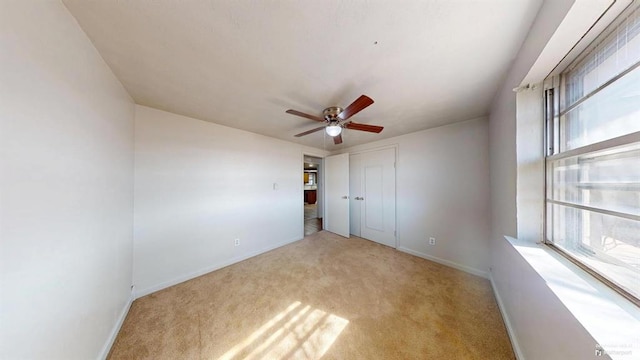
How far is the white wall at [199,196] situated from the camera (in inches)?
80.5

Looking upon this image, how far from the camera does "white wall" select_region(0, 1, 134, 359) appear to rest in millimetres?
688

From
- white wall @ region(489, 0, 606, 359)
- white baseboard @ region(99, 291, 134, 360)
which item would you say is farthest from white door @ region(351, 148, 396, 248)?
white baseboard @ region(99, 291, 134, 360)

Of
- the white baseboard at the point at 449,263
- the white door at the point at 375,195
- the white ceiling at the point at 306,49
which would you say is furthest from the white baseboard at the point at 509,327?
the white ceiling at the point at 306,49

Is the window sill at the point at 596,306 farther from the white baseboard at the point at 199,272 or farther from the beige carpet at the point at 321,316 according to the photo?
the white baseboard at the point at 199,272

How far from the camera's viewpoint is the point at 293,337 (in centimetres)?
146

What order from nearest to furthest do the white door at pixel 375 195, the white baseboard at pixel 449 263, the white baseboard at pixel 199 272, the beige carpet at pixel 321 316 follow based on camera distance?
the beige carpet at pixel 321 316 < the white baseboard at pixel 199 272 < the white baseboard at pixel 449 263 < the white door at pixel 375 195

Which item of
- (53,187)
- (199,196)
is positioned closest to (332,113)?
(53,187)

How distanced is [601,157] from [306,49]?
1.67 metres

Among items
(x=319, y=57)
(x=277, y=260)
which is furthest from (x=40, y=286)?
(x=277, y=260)

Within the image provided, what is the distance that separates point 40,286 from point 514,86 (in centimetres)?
303

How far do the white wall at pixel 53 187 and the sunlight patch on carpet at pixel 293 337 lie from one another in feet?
3.15

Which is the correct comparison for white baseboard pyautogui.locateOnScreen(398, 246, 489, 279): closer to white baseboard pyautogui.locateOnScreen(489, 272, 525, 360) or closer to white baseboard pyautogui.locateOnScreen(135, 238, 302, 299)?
white baseboard pyautogui.locateOnScreen(489, 272, 525, 360)

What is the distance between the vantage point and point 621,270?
0.75m

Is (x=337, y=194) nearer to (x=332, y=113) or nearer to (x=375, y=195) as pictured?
(x=375, y=195)
